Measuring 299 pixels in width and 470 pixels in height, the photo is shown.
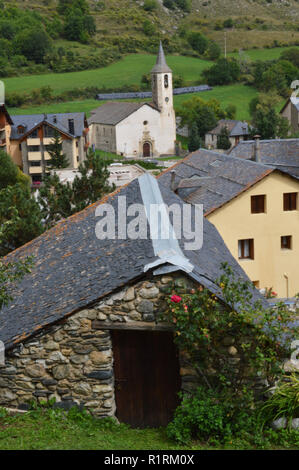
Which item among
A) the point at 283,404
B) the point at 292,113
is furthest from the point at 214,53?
the point at 283,404

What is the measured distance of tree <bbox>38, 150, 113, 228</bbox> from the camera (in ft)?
71.2

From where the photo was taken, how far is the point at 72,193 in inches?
888

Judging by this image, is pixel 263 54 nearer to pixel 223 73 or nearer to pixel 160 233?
pixel 223 73

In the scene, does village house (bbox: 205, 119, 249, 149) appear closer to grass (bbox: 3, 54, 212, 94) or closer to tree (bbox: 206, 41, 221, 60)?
grass (bbox: 3, 54, 212, 94)

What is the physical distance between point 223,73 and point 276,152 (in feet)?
334

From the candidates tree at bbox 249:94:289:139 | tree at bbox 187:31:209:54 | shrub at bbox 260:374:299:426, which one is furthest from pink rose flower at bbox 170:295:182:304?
tree at bbox 187:31:209:54

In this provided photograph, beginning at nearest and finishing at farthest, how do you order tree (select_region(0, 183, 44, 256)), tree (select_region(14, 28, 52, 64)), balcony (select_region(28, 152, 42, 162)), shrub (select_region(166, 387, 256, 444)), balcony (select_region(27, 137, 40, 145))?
shrub (select_region(166, 387, 256, 444)), tree (select_region(0, 183, 44, 256)), balcony (select_region(27, 137, 40, 145)), balcony (select_region(28, 152, 42, 162)), tree (select_region(14, 28, 52, 64))

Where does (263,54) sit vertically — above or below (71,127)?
above

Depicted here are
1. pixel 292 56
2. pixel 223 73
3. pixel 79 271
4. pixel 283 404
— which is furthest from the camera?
pixel 292 56

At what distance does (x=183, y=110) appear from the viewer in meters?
111

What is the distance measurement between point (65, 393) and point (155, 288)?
85.2 inches

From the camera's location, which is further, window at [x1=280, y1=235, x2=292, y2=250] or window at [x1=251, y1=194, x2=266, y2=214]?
window at [x1=280, y1=235, x2=292, y2=250]

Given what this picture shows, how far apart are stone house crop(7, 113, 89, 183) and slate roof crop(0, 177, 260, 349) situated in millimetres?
60219

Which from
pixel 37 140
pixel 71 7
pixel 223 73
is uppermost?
pixel 71 7
